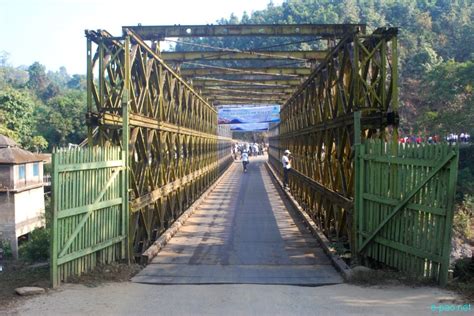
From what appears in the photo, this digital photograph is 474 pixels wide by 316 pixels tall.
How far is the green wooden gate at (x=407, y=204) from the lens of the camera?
6055 mm

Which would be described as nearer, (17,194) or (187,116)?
(17,194)

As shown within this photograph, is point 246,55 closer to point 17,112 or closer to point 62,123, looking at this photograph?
point 17,112

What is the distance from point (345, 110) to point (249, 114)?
79.8 ft

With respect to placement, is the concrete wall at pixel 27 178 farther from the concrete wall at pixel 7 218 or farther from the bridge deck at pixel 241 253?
the bridge deck at pixel 241 253

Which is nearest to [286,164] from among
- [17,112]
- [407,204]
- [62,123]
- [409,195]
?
[407,204]

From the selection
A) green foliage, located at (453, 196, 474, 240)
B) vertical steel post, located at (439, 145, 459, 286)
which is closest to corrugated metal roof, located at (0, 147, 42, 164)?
vertical steel post, located at (439, 145, 459, 286)

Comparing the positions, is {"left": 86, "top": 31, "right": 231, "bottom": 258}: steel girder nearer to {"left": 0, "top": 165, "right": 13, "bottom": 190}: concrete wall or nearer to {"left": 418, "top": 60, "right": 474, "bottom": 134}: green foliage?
{"left": 0, "top": 165, "right": 13, "bottom": 190}: concrete wall

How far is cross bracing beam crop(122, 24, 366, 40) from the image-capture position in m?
14.0

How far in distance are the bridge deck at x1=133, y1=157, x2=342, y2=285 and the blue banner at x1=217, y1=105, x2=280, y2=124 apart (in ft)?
53.8

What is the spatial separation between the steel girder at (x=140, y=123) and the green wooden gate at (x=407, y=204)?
3.81 meters

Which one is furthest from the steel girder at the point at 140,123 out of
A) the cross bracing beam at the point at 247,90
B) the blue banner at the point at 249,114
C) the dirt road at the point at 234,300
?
the blue banner at the point at 249,114

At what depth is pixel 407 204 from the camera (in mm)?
6684

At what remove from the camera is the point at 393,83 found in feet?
27.2

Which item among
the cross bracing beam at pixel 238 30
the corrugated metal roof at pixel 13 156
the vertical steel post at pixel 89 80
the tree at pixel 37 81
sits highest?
the tree at pixel 37 81
